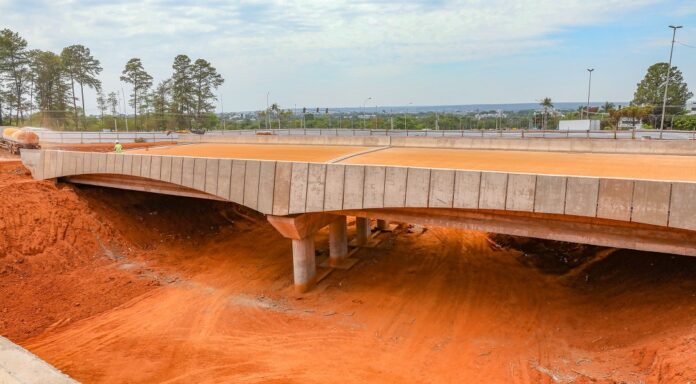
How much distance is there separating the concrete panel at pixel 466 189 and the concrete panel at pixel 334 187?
3.39 metres

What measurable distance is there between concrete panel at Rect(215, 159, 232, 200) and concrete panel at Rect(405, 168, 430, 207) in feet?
21.3

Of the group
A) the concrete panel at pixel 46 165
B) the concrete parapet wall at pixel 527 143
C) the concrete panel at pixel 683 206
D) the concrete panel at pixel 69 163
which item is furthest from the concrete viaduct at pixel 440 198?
the concrete panel at pixel 46 165

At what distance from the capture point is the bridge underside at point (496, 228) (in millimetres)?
10016

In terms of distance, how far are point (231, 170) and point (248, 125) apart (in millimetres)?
44498

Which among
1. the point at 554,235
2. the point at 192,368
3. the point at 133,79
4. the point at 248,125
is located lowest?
the point at 192,368

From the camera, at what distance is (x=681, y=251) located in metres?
9.72

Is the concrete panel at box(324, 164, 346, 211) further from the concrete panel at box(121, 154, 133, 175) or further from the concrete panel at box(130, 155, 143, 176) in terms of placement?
the concrete panel at box(121, 154, 133, 175)

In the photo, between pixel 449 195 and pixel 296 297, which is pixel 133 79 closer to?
pixel 296 297

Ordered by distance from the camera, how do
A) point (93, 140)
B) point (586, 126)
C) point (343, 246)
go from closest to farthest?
1. point (343, 246)
2. point (93, 140)
3. point (586, 126)

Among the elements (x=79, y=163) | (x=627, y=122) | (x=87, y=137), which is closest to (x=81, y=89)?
(x=87, y=137)

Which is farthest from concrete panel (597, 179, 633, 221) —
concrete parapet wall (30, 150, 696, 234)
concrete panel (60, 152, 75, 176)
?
concrete panel (60, 152, 75, 176)

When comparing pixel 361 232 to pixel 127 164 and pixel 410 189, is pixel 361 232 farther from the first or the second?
pixel 127 164

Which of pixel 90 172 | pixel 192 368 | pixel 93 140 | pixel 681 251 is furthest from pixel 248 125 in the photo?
pixel 681 251

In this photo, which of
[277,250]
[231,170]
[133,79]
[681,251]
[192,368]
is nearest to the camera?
[681,251]
